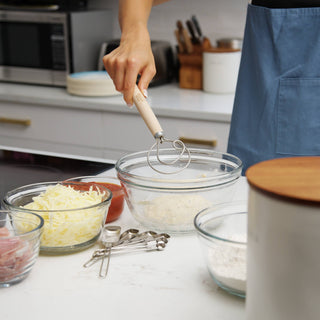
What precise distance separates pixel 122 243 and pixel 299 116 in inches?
27.8

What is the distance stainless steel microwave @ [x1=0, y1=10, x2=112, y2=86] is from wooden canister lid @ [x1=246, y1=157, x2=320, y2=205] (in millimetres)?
2138

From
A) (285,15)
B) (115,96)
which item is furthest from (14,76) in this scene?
(285,15)

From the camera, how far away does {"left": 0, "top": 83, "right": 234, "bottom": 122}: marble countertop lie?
2.19 meters

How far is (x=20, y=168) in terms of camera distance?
1442 millimetres

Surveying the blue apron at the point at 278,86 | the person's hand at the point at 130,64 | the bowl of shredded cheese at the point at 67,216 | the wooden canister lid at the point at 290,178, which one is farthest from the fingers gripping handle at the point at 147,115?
the blue apron at the point at 278,86

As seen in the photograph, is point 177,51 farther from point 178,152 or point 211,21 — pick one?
point 178,152

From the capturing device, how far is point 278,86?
1.40 m

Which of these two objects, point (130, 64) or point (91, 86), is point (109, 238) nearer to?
point (130, 64)

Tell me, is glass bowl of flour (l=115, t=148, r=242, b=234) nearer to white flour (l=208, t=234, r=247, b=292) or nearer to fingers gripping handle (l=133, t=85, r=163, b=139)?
fingers gripping handle (l=133, t=85, r=163, b=139)

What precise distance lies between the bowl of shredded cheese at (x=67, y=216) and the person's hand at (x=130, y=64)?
8.8 inches

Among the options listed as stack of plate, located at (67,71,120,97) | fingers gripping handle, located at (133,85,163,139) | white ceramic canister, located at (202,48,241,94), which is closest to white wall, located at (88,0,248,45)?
white ceramic canister, located at (202,48,241,94)

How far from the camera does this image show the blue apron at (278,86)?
1369 mm

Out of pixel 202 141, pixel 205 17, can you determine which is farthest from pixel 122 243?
pixel 205 17

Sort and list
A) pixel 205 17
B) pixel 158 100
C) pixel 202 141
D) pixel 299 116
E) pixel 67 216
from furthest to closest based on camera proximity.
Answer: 1. pixel 205 17
2. pixel 158 100
3. pixel 202 141
4. pixel 299 116
5. pixel 67 216
